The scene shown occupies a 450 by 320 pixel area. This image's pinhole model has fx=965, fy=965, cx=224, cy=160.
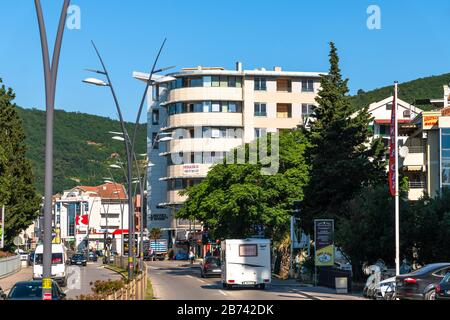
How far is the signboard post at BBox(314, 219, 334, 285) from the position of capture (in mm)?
49375

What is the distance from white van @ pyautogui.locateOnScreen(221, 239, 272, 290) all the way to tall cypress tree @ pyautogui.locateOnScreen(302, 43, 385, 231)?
7.89 meters

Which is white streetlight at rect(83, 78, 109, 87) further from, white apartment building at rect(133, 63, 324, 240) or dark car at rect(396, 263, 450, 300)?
white apartment building at rect(133, 63, 324, 240)

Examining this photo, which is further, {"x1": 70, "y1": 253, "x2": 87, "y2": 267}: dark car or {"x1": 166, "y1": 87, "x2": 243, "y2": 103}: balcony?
{"x1": 166, "y1": 87, "x2": 243, "y2": 103}: balcony

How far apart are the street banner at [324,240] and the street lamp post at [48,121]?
93.7 feet

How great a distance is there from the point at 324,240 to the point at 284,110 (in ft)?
288

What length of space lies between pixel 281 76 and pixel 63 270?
7992cm

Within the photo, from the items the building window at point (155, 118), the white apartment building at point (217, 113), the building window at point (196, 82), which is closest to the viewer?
the white apartment building at point (217, 113)

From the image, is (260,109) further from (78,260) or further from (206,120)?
(78,260)

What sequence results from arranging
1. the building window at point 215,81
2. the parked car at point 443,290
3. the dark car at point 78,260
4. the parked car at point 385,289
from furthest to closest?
1. the building window at point 215,81
2. the dark car at point 78,260
3. the parked car at point 385,289
4. the parked car at point 443,290

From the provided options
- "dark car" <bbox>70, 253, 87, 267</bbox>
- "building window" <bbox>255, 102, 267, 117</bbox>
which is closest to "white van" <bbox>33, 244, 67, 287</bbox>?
"dark car" <bbox>70, 253, 87, 267</bbox>

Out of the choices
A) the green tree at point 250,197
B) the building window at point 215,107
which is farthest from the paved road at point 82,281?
the building window at point 215,107

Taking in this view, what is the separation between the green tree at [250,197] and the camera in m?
74.5

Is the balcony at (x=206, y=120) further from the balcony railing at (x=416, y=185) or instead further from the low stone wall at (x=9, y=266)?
the balcony railing at (x=416, y=185)

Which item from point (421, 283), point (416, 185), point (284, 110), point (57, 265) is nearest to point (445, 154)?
point (416, 185)
